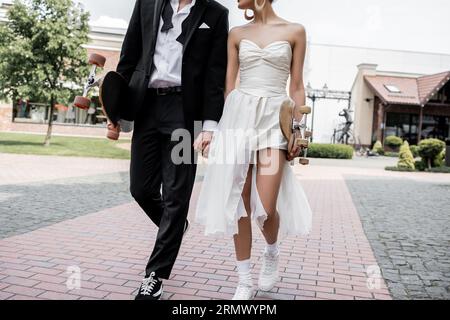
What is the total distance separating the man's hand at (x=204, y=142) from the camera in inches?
119

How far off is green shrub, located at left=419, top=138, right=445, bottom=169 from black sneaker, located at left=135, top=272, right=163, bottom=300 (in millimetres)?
17003

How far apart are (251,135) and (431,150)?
16675mm

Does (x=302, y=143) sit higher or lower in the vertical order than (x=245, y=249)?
higher

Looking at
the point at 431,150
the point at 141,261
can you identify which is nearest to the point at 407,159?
the point at 431,150

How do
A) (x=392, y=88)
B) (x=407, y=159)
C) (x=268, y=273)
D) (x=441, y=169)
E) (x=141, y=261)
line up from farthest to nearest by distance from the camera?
1. (x=392, y=88)
2. (x=407, y=159)
3. (x=441, y=169)
4. (x=141, y=261)
5. (x=268, y=273)

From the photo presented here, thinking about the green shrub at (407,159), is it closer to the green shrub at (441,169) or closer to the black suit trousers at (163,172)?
the green shrub at (441,169)

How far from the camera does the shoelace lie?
2.96 metres

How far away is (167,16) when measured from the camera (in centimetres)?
308

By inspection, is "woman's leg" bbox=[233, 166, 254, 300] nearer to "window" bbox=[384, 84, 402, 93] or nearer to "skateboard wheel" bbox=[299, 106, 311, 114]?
"skateboard wheel" bbox=[299, 106, 311, 114]

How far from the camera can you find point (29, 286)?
321 centimetres

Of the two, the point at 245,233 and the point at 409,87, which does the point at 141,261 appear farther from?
the point at 409,87

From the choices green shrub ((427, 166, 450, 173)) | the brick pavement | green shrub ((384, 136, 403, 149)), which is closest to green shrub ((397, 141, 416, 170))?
green shrub ((427, 166, 450, 173))

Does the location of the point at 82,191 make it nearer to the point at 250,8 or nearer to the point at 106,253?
the point at 106,253

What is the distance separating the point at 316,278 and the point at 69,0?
62.1 ft
